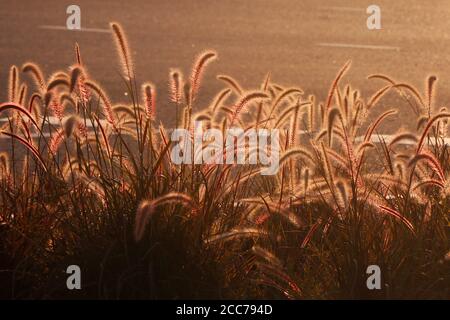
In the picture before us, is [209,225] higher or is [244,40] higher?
[244,40]

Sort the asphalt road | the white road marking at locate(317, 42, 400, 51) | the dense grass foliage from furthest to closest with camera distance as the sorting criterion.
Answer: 1. the white road marking at locate(317, 42, 400, 51)
2. the asphalt road
3. the dense grass foliage

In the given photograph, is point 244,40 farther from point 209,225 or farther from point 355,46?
point 209,225

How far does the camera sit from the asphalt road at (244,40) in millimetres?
9562

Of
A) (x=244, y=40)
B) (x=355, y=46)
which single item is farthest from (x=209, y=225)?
(x=355, y=46)

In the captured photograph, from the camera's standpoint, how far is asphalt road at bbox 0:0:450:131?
31.4 feet

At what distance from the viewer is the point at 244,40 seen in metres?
11.1

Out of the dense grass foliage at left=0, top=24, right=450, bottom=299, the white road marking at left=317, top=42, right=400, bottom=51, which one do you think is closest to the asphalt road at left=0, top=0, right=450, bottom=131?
the white road marking at left=317, top=42, right=400, bottom=51

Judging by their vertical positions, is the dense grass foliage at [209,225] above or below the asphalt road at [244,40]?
below

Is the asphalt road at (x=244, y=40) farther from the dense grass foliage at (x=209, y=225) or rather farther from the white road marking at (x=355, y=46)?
the dense grass foliage at (x=209, y=225)

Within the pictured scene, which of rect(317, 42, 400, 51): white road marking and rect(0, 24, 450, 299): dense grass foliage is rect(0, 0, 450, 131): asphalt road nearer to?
rect(317, 42, 400, 51): white road marking

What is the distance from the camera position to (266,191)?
15.2 feet

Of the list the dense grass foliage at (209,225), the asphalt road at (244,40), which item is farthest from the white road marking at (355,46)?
the dense grass foliage at (209,225)

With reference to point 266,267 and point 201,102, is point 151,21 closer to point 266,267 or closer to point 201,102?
point 201,102

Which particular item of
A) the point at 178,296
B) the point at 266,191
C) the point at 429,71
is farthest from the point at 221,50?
the point at 178,296
